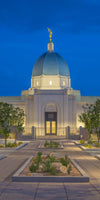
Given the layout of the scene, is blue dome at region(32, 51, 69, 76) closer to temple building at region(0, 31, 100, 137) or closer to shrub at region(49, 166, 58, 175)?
temple building at region(0, 31, 100, 137)

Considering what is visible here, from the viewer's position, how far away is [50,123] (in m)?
59.3

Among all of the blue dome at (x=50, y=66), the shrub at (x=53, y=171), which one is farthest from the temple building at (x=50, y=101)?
the shrub at (x=53, y=171)

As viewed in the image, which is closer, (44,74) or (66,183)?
(66,183)

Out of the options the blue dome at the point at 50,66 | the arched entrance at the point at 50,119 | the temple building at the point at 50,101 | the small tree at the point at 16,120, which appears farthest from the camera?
the blue dome at the point at 50,66

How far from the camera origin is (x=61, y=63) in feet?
206

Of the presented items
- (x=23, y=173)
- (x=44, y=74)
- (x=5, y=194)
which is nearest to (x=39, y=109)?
(x=44, y=74)

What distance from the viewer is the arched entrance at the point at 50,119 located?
59.0 meters

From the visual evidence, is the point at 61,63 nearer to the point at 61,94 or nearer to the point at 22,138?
the point at 61,94

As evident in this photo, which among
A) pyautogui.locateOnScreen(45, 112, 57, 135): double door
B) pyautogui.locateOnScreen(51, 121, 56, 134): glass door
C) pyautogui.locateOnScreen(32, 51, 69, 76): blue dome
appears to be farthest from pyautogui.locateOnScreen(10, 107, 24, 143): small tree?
pyautogui.locateOnScreen(32, 51, 69, 76): blue dome

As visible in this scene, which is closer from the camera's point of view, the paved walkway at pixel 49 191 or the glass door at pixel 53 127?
the paved walkway at pixel 49 191

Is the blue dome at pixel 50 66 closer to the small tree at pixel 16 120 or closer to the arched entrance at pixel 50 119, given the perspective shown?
the arched entrance at pixel 50 119

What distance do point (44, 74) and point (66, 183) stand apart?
50.5 m

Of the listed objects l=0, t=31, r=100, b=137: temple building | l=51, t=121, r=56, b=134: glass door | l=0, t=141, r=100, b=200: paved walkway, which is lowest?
l=0, t=141, r=100, b=200: paved walkway

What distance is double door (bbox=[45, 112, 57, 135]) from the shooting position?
193 feet
